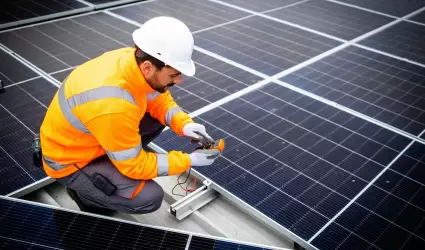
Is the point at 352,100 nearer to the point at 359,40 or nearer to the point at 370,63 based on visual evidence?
the point at 370,63

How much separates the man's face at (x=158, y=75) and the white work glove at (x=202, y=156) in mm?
691

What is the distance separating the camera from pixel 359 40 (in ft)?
24.7

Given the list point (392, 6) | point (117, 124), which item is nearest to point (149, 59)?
point (117, 124)

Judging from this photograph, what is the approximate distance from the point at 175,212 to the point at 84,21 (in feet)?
17.5

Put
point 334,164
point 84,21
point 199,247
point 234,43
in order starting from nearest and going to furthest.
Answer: point 199,247
point 334,164
point 234,43
point 84,21

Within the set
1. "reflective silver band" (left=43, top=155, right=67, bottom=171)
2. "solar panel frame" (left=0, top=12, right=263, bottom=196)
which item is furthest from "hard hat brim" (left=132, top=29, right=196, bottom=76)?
"solar panel frame" (left=0, top=12, right=263, bottom=196)

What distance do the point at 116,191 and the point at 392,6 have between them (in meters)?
8.10

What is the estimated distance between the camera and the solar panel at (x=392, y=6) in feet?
29.3

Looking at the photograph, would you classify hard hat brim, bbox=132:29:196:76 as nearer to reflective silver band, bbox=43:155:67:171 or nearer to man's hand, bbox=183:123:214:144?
man's hand, bbox=183:123:214:144

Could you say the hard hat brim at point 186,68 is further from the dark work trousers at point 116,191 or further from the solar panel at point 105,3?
the solar panel at point 105,3

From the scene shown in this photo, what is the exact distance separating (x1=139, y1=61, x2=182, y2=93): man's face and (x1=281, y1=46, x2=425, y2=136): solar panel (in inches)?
120

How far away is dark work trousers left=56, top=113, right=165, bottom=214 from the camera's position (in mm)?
3484

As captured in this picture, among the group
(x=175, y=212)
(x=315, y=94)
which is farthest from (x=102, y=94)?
(x=315, y=94)

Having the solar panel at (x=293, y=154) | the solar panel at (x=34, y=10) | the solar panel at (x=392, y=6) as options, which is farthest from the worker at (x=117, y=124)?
the solar panel at (x=392, y=6)
